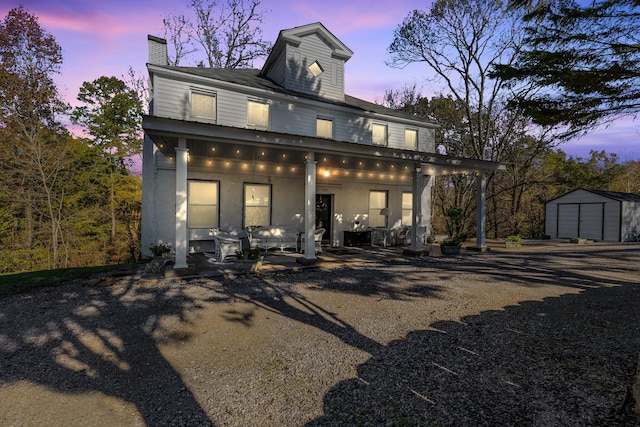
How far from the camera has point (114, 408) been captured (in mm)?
2424

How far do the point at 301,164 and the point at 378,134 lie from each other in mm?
4332

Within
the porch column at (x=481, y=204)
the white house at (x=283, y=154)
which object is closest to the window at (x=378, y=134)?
the white house at (x=283, y=154)

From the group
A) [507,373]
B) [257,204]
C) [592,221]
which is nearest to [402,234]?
[257,204]

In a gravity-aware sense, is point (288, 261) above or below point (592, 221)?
below

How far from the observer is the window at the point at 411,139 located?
13601 millimetres

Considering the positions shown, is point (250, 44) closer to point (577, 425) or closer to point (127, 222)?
point (127, 222)

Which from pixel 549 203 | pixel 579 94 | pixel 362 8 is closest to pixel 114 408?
pixel 579 94

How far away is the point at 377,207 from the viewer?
12977mm

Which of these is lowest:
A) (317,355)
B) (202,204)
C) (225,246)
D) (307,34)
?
(317,355)

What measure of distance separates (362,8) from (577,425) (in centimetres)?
993

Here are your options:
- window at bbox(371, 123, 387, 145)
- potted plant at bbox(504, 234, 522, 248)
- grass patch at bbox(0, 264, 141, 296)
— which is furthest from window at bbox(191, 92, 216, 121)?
potted plant at bbox(504, 234, 522, 248)

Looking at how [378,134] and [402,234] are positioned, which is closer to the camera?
[402,234]

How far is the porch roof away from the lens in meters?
6.53

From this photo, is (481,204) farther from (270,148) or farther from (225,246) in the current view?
(225,246)
